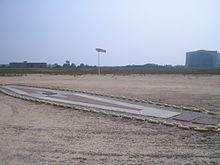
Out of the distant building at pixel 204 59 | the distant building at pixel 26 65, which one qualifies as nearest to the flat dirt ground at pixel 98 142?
the distant building at pixel 26 65

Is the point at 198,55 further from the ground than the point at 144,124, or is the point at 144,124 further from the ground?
the point at 198,55

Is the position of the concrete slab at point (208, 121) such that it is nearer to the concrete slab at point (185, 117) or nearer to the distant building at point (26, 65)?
the concrete slab at point (185, 117)

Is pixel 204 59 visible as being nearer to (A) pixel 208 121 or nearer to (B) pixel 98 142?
(A) pixel 208 121

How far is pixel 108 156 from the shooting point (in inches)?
236

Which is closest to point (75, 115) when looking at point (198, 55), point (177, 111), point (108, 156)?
point (177, 111)

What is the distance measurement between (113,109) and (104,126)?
3256mm

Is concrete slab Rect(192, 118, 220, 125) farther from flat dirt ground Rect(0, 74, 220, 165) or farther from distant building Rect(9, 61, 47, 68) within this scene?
distant building Rect(9, 61, 47, 68)

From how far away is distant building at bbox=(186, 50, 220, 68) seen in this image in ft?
535

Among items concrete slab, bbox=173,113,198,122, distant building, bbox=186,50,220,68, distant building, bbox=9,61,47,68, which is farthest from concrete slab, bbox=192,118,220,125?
distant building, bbox=186,50,220,68

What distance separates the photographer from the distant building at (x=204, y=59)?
163125mm

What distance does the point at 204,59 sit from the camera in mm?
165750

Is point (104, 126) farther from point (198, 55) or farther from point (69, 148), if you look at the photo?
point (198, 55)

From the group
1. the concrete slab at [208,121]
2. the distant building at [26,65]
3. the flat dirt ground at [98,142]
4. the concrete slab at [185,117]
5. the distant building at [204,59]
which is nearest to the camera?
the flat dirt ground at [98,142]

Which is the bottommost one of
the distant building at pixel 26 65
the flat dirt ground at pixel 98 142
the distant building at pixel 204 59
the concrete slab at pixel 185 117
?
the flat dirt ground at pixel 98 142
